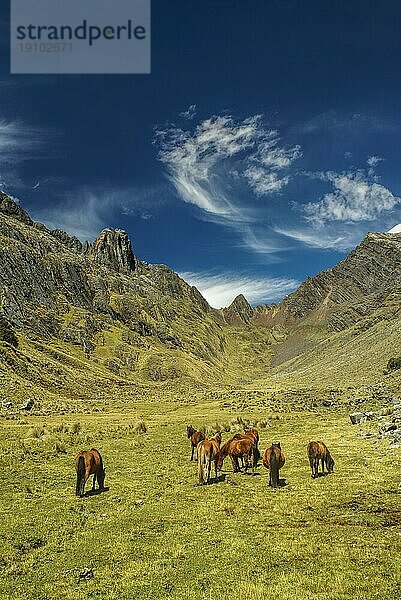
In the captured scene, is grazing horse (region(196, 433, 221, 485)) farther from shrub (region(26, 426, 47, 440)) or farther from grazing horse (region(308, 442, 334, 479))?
shrub (region(26, 426, 47, 440))

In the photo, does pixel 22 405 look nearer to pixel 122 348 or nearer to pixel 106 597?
pixel 106 597

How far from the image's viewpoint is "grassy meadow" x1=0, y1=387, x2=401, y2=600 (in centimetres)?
1226

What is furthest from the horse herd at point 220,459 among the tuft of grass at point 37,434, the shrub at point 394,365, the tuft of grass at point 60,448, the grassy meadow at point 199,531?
the shrub at point 394,365

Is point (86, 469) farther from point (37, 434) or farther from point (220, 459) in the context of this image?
point (37, 434)

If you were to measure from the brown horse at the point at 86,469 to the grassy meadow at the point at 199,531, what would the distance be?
795 mm

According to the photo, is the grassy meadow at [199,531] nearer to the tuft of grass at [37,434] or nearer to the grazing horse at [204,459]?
Result: the grazing horse at [204,459]

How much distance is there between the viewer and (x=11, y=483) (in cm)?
2389

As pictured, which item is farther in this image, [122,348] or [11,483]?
[122,348]

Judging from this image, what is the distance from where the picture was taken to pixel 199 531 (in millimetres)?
16438

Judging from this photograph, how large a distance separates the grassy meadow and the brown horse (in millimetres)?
795

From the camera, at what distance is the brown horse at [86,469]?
69.7ft

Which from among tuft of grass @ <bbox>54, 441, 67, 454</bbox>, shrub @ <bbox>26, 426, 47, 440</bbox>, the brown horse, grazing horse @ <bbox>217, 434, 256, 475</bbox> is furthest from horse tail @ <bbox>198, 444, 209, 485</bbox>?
shrub @ <bbox>26, 426, 47, 440</bbox>

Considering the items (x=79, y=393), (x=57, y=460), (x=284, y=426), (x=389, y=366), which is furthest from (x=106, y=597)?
(x=79, y=393)

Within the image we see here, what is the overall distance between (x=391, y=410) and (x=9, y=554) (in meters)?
38.8
